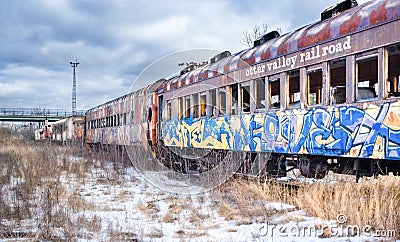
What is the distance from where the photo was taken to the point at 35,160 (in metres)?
13.9

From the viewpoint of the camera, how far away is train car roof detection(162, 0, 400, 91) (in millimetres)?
5777

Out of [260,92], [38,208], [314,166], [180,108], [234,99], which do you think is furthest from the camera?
[180,108]

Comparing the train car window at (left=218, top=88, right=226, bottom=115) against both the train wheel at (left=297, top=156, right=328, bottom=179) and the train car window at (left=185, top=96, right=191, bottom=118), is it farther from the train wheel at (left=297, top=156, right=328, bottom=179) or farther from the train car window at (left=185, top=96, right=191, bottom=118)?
the train wheel at (left=297, top=156, right=328, bottom=179)

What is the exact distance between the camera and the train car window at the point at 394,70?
5895mm

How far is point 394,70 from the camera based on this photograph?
689cm

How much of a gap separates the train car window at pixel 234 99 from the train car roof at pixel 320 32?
0.44m

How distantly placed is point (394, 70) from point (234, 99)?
3790 mm

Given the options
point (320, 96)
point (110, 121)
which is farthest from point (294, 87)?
point (110, 121)

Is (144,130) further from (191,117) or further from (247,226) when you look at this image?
(247,226)

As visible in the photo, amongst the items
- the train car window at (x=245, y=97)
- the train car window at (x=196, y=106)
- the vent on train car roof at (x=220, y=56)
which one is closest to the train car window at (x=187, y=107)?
the train car window at (x=196, y=106)

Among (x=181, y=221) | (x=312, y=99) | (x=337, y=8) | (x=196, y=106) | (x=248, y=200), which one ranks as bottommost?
(x=181, y=221)

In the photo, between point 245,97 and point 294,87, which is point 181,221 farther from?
point 245,97

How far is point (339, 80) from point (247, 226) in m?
2.79

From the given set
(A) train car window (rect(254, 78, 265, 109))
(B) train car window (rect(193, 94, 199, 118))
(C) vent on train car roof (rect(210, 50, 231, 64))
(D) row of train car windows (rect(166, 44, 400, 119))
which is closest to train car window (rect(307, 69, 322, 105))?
(D) row of train car windows (rect(166, 44, 400, 119))
